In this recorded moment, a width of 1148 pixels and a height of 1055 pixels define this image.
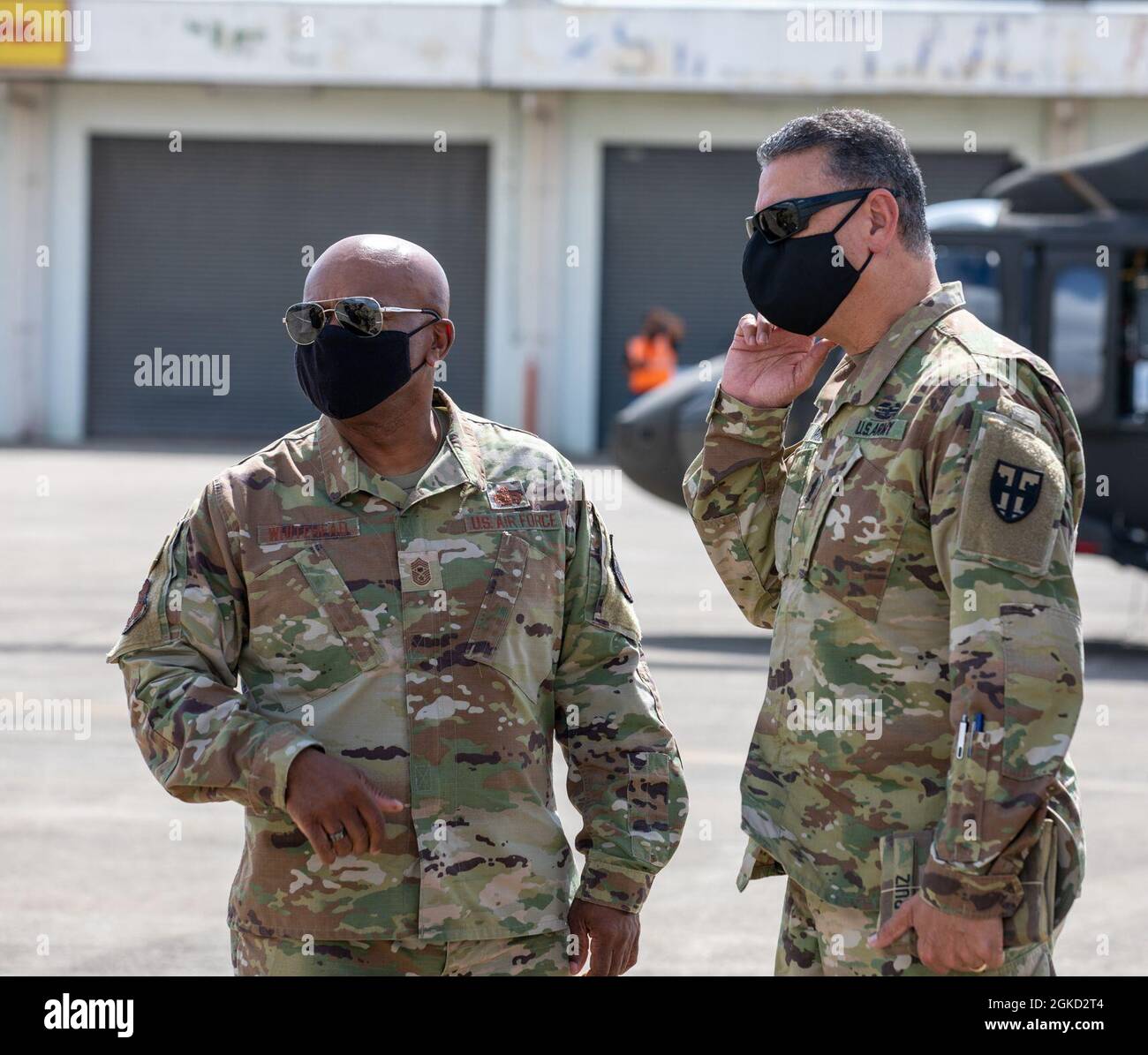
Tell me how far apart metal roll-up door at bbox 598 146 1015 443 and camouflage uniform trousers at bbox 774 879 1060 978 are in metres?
22.4

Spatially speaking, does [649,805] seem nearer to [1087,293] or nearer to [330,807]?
[330,807]

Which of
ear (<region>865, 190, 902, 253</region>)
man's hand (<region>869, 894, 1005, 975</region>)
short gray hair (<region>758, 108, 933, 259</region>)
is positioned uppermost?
short gray hair (<region>758, 108, 933, 259</region>)

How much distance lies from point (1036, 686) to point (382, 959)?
113cm

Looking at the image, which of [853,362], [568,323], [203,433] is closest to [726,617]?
[853,362]

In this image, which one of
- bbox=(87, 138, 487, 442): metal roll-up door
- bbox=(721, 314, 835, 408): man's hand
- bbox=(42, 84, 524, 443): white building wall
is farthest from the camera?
bbox=(87, 138, 487, 442): metal roll-up door

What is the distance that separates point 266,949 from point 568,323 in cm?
2284

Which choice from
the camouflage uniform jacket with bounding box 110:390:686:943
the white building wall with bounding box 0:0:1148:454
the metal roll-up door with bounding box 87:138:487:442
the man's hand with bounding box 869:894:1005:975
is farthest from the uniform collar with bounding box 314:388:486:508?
the metal roll-up door with bounding box 87:138:487:442

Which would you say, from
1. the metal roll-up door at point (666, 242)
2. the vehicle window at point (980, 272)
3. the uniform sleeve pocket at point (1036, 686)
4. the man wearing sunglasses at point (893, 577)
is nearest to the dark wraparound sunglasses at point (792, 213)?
the man wearing sunglasses at point (893, 577)

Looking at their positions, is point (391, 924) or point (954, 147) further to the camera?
point (954, 147)

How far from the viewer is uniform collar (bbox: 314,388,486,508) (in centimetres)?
301

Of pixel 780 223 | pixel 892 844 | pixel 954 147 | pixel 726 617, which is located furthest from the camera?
pixel 954 147

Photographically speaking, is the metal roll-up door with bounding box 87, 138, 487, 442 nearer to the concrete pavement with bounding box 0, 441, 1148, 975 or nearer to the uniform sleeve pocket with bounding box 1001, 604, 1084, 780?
the concrete pavement with bounding box 0, 441, 1148, 975
